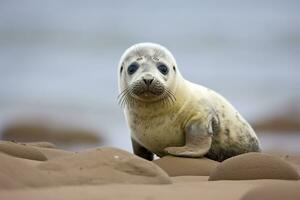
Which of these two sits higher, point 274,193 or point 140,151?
point 140,151

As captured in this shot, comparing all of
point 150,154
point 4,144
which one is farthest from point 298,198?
point 150,154

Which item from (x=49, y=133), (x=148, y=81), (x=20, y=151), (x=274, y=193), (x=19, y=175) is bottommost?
(x=274, y=193)

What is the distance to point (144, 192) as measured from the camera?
1.50 m

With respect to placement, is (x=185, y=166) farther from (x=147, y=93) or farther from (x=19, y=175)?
(x=19, y=175)

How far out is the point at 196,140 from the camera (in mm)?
3305

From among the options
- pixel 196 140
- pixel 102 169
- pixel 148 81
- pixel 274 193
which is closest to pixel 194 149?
pixel 196 140

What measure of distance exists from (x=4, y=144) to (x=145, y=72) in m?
1.29

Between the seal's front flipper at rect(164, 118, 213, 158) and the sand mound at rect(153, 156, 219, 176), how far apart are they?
0.37ft

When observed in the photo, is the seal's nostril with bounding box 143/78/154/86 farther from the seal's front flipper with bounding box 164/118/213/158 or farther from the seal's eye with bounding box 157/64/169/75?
the seal's front flipper with bounding box 164/118/213/158

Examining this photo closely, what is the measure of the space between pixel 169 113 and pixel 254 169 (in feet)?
5.01

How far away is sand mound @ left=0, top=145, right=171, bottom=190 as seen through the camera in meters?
1.48

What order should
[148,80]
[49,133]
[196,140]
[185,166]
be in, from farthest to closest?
[49,133], [196,140], [148,80], [185,166]

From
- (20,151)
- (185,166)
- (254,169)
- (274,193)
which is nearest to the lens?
(274,193)

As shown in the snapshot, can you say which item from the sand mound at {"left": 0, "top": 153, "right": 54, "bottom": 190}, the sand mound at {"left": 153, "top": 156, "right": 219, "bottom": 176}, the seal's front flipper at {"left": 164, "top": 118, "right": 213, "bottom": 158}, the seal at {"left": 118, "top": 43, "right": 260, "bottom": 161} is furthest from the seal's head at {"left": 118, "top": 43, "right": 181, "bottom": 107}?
the sand mound at {"left": 0, "top": 153, "right": 54, "bottom": 190}
